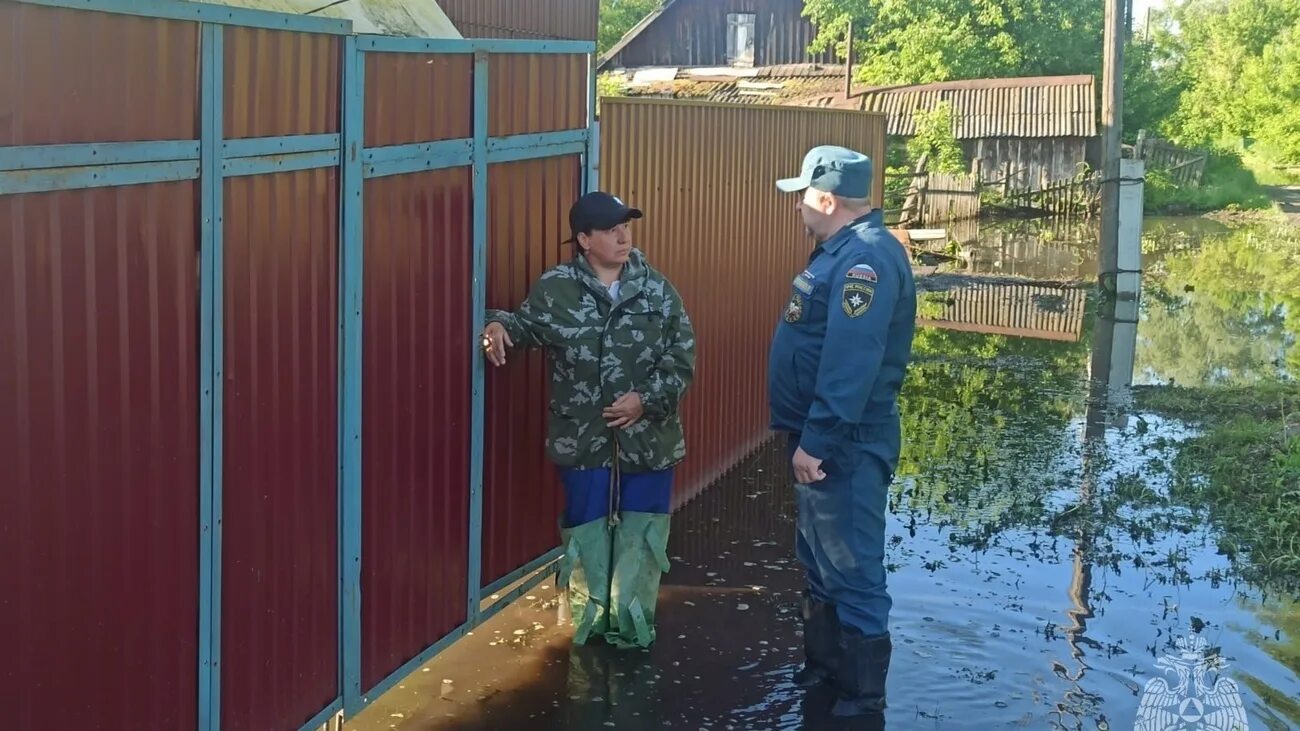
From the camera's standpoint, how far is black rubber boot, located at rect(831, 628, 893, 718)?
4957 millimetres

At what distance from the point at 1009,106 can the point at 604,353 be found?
25.8 metres

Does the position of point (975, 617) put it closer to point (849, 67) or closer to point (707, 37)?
point (849, 67)

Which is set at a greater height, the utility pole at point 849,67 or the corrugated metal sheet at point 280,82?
the utility pole at point 849,67

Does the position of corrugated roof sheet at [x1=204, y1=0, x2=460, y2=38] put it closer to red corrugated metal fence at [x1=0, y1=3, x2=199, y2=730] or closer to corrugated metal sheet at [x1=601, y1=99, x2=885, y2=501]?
corrugated metal sheet at [x1=601, y1=99, x2=885, y2=501]

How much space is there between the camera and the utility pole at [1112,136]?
18.0 m

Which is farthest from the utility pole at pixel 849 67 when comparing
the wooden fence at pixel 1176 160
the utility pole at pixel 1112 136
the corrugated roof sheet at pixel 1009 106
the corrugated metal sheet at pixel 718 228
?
the corrugated metal sheet at pixel 718 228

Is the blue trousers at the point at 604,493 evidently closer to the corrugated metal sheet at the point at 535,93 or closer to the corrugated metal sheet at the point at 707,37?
the corrugated metal sheet at the point at 535,93

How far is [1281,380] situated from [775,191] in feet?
16.0

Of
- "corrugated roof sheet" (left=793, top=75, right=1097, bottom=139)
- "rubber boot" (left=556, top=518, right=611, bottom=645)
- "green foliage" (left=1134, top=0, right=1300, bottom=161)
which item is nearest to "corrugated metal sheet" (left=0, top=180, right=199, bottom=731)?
"rubber boot" (left=556, top=518, right=611, bottom=645)

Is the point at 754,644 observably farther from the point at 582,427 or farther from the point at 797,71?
the point at 797,71

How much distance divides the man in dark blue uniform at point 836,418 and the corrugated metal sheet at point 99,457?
81.1 inches

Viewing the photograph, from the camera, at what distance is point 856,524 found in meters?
4.96

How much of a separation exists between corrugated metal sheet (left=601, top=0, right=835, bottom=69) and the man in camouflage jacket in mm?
31474

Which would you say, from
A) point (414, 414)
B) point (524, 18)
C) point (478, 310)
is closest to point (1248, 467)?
point (524, 18)
